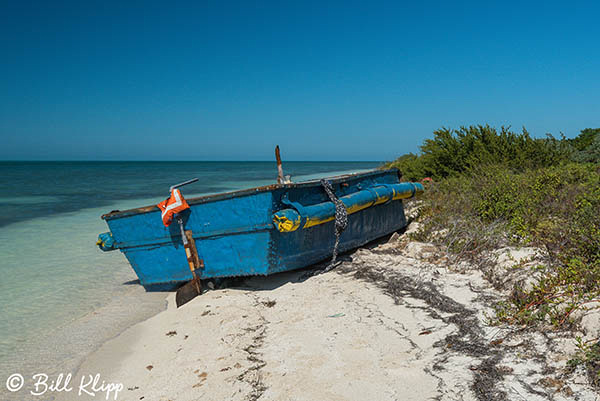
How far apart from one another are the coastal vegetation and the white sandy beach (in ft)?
1.01

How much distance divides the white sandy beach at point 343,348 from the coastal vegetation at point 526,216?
307 mm

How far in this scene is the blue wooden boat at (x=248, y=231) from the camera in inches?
178

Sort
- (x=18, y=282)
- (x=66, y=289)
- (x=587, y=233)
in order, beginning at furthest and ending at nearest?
(x=18, y=282)
(x=66, y=289)
(x=587, y=233)

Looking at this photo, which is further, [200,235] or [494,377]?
[200,235]

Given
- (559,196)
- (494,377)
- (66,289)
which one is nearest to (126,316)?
(66,289)

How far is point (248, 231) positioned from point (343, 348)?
192cm

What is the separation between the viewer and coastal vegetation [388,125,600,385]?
3229 mm

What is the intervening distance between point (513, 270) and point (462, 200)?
111 inches

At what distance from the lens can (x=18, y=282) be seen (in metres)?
6.69

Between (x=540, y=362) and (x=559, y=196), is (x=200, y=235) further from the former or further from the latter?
(x=559, y=196)
